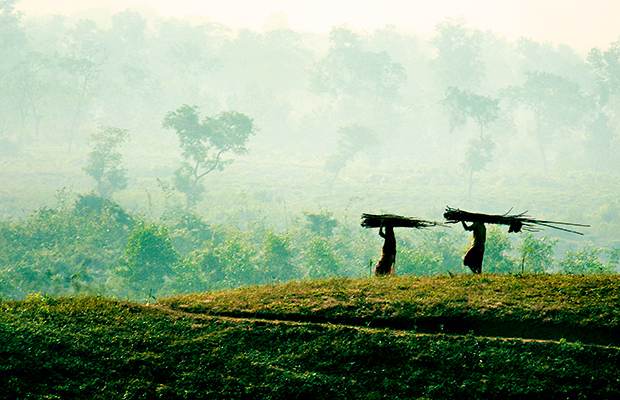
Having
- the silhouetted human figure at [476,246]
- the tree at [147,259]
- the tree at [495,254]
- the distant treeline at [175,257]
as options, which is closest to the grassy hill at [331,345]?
the silhouetted human figure at [476,246]

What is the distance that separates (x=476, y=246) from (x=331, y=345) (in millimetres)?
4948

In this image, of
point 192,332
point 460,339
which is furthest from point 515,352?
point 192,332

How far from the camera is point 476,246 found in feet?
37.7

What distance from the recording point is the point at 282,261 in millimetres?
28281

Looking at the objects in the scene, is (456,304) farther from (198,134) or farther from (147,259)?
(198,134)

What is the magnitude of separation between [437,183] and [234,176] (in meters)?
23.9

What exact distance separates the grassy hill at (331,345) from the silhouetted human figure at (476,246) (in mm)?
1632

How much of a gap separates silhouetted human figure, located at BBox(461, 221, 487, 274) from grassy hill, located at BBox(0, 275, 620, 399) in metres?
1.63

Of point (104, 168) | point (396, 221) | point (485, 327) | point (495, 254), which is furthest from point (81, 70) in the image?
point (485, 327)

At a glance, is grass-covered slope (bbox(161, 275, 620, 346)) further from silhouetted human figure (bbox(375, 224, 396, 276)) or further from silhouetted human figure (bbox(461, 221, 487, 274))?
silhouetted human figure (bbox(375, 224, 396, 276))

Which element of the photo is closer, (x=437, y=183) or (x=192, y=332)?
(x=192, y=332)

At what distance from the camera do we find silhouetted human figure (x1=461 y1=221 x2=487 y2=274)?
11.4 meters

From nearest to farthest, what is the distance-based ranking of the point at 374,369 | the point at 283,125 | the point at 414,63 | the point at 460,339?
1. the point at 374,369
2. the point at 460,339
3. the point at 283,125
4. the point at 414,63

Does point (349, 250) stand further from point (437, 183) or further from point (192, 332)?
point (437, 183)
